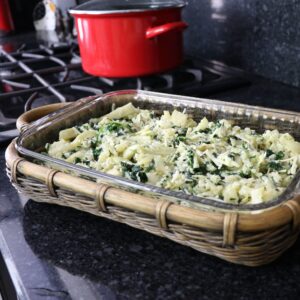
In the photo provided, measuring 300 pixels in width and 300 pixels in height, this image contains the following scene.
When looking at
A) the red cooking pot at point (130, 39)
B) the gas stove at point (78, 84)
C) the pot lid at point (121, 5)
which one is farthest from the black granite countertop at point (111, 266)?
the pot lid at point (121, 5)

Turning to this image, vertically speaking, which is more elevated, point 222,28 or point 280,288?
point 222,28

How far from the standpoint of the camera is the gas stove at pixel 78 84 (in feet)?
3.42

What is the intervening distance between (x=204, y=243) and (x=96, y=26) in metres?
0.67

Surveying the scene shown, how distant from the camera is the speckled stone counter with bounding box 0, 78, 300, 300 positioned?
480 millimetres

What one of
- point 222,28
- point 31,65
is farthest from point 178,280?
point 31,65

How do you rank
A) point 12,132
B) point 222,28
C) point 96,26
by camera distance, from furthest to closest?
point 222,28 → point 96,26 → point 12,132

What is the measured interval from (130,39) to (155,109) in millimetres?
217

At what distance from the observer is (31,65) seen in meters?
1.44

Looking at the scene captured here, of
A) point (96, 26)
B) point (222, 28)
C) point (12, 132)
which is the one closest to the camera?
point (12, 132)

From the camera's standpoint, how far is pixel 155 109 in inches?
33.7

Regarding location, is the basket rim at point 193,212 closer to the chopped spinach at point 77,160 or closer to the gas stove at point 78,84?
the chopped spinach at point 77,160

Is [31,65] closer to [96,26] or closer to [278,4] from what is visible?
[96,26]

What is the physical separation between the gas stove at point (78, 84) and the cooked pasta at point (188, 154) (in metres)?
0.24

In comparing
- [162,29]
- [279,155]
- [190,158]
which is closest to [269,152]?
[279,155]
